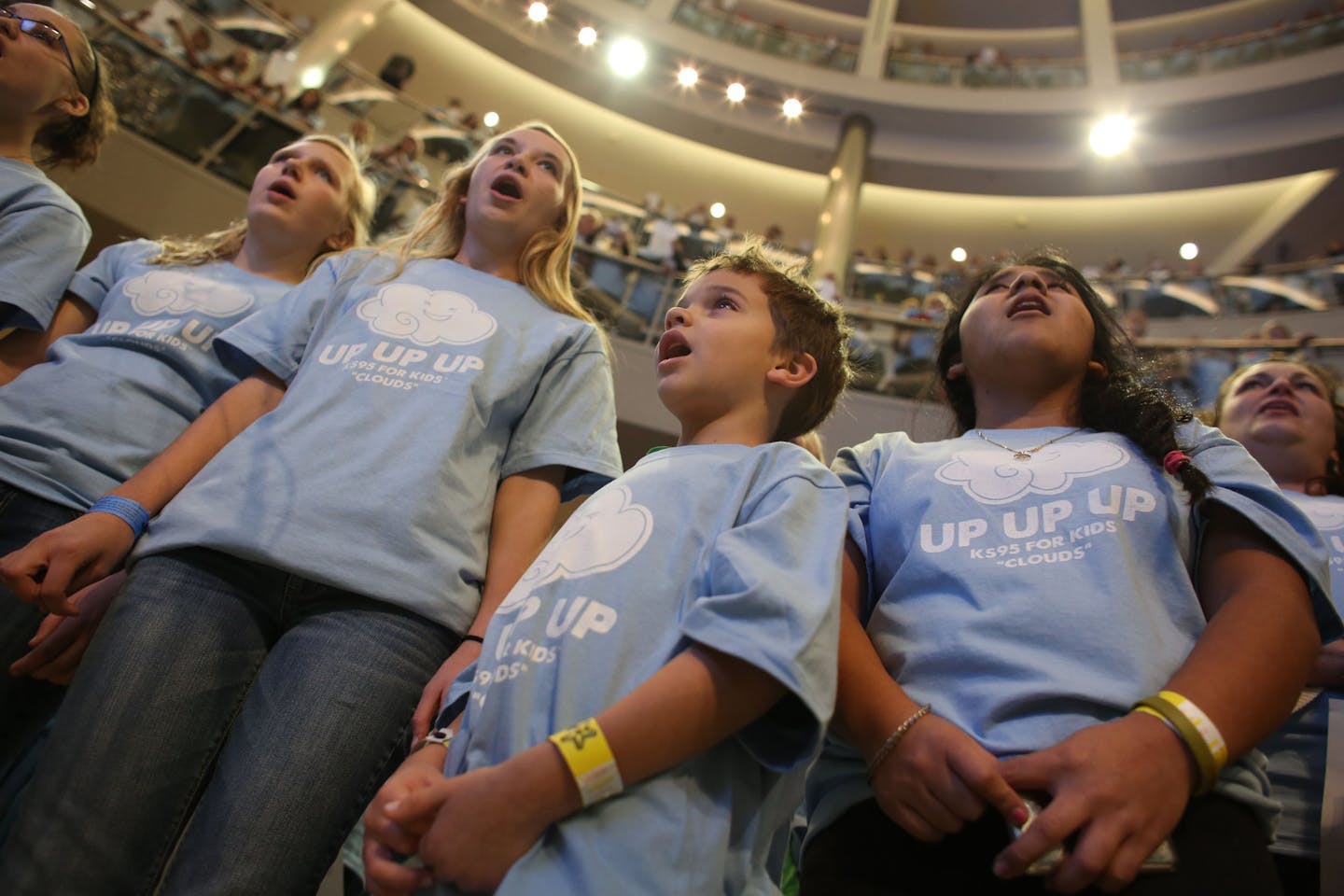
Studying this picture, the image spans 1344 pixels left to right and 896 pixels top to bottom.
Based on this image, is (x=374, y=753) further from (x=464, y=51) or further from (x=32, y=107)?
(x=464, y=51)

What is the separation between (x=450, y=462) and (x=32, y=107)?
5.65 feet

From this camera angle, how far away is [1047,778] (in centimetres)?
102

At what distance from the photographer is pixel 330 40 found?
11.1m

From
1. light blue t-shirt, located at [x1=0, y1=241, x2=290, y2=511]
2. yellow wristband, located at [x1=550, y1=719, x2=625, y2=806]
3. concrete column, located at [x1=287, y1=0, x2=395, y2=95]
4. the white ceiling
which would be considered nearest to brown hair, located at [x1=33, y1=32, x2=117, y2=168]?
light blue t-shirt, located at [x1=0, y1=241, x2=290, y2=511]

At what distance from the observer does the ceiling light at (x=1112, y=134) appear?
12.6 meters

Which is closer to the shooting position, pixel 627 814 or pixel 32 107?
pixel 627 814

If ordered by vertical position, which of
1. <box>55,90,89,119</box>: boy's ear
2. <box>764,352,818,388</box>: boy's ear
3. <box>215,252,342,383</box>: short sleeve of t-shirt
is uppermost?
<box>55,90,89,119</box>: boy's ear

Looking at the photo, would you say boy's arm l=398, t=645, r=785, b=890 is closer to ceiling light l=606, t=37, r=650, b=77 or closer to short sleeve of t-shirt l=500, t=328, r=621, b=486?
short sleeve of t-shirt l=500, t=328, r=621, b=486

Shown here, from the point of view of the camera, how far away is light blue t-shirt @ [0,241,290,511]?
68.6 inches

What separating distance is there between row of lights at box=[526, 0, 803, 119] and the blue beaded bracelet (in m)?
13.2

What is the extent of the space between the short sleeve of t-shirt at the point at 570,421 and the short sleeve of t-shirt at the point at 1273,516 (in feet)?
3.40

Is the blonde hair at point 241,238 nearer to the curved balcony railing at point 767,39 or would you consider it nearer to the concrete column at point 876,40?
the curved balcony railing at point 767,39

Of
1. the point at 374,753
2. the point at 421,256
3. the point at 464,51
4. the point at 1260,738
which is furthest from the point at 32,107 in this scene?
the point at 464,51

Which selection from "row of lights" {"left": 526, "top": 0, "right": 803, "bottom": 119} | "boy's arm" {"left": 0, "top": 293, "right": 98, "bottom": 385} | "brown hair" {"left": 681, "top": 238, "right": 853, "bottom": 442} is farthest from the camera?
"row of lights" {"left": 526, "top": 0, "right": 803, "bottom": 119}
